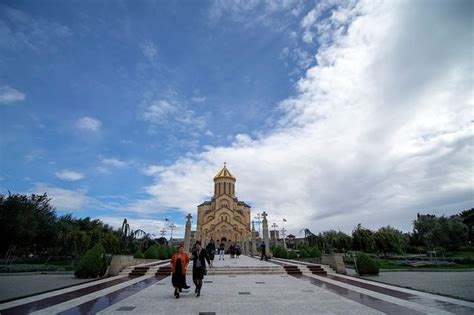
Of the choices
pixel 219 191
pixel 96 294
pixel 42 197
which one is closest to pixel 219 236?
pixel 219 191

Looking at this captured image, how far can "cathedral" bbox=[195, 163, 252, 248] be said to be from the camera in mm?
46219


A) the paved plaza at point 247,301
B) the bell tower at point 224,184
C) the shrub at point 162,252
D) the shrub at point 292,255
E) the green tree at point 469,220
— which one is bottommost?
the paved plaza at point 247,301

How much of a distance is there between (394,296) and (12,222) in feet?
94.5

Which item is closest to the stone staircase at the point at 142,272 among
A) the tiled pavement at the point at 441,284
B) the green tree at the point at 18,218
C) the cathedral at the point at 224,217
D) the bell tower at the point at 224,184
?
the tiled pavement at the point at 441,284

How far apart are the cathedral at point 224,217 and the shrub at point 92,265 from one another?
25.8 meters

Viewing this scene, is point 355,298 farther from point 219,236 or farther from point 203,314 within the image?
point 219,236

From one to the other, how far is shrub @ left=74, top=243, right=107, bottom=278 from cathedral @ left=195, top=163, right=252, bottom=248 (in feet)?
84.6

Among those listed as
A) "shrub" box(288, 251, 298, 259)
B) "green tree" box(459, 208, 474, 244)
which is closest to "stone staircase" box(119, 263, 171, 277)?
"shrub" box(288, 251, 298, 259)

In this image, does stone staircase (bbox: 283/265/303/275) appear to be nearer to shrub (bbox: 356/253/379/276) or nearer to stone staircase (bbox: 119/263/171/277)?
shrub (bbox: 356/253/379/276)

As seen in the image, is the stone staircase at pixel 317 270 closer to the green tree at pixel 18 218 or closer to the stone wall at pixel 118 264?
the stone wall at pixel 118 264

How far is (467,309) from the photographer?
20.4 ft

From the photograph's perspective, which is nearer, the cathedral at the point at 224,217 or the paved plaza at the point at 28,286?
the paved plaza at the point at 28,286

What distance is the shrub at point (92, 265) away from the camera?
13.1 metres

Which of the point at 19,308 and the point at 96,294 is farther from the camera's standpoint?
the point at 96,294
